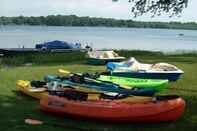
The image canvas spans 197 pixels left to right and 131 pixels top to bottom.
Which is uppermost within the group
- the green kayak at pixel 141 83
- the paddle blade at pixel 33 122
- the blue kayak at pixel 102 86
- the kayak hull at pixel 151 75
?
the blue kayak at pixel 102 86

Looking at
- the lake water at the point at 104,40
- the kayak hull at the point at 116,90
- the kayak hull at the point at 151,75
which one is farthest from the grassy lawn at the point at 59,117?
the lake water at the point at 104,40

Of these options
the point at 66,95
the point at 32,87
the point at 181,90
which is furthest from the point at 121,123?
the point at 181,90

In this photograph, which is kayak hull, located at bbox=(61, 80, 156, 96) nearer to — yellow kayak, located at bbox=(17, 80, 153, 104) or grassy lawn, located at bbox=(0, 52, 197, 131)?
yellow kayak, located at bbox=(17, 80, 153, 104)

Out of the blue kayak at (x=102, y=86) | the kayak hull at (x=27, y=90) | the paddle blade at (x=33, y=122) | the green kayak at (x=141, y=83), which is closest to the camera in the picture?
the paddle blade at (x=33, y=122)

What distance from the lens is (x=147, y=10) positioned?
54.1 ft

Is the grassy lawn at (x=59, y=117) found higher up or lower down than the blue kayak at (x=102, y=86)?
lower down

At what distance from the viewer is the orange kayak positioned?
40.0ft

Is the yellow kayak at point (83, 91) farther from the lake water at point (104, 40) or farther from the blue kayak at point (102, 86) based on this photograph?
the lake water at point (104, 40)

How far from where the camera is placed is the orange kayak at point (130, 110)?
1220 cm

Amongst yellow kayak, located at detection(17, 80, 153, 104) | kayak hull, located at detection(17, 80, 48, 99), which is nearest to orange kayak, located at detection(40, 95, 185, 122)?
yellow kayak, located at detection(17, 80, 153, 104)

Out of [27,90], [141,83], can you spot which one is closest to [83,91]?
[27,90]

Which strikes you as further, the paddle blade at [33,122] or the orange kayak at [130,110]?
the paddle blade at [33,122]

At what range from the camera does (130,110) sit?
12258mm

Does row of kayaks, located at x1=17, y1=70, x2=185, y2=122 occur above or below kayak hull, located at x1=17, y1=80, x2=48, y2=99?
above
